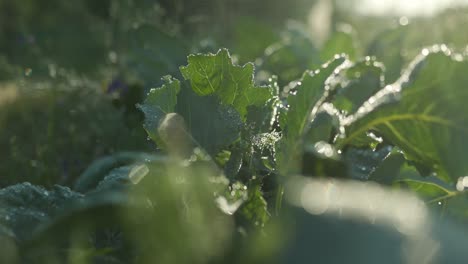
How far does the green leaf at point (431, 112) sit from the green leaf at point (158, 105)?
337 millimetres

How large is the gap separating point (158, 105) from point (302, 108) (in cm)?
27

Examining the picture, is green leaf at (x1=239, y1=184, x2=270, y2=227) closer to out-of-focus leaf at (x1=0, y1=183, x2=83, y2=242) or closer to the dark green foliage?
out-of-focus leaf at (x1=0, y1=183, x2=83, y2=242)

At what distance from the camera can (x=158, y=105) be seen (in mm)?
1240

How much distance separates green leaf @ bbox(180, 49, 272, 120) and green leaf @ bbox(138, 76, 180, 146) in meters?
0.05

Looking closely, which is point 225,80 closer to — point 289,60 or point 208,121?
point 208,121

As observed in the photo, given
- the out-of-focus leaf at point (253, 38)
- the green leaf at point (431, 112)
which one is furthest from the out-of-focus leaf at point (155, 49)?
the green leaf at point (431, 112)

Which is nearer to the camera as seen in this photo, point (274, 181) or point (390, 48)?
point (274, 181)

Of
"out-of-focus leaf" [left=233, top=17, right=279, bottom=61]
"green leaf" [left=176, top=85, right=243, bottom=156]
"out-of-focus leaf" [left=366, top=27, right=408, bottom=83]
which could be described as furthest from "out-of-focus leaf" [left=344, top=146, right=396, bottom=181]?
"out-of-focus leaf" [left=233, top=17, right=279, bottom=61]

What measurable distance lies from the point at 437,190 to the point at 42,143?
2.73m

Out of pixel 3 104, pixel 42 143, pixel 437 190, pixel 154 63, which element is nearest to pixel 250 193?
pixel 437 190

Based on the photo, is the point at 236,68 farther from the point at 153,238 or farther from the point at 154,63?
the point at 154,63

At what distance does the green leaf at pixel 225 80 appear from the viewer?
4.12ft

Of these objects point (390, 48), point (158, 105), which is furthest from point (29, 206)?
point (390, 48)

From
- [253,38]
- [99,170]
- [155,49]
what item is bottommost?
[99,170]
